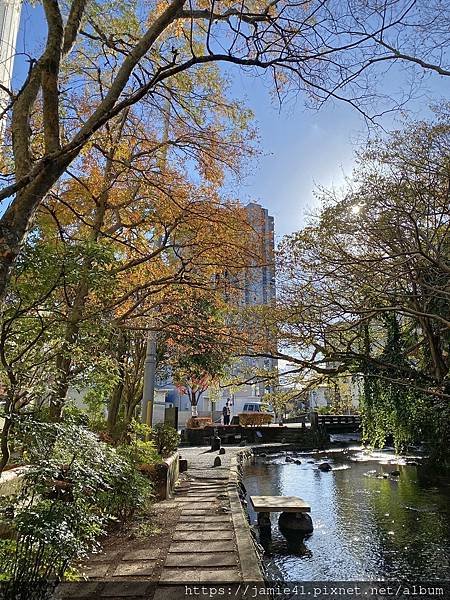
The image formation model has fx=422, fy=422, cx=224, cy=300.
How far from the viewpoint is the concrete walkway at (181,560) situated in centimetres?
363

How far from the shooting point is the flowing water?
19.4ft

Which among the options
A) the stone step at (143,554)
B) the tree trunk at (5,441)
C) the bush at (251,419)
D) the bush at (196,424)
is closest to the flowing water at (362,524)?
the stone step at (143,554)

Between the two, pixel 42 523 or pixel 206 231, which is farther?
pixel 206 231

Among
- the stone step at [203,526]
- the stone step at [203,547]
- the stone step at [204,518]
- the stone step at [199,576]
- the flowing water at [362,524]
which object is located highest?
the stone step at [204,518]

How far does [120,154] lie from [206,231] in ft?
6.21

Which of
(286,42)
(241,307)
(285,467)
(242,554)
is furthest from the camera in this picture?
(285,467)

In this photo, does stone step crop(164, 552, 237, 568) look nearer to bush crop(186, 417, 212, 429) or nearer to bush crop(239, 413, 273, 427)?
bush crop(186, 417, 212, 429)

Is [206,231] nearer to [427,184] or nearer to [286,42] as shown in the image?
[286,42]

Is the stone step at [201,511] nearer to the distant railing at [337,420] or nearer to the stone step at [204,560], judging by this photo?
the stone step at [204,560]

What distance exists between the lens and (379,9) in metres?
3.80

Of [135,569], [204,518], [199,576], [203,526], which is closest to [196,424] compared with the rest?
[204,518]

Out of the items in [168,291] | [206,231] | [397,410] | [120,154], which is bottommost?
[397,410]

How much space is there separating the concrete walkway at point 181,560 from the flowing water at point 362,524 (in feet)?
3.60

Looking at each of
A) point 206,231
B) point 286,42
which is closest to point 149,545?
point 206,231
